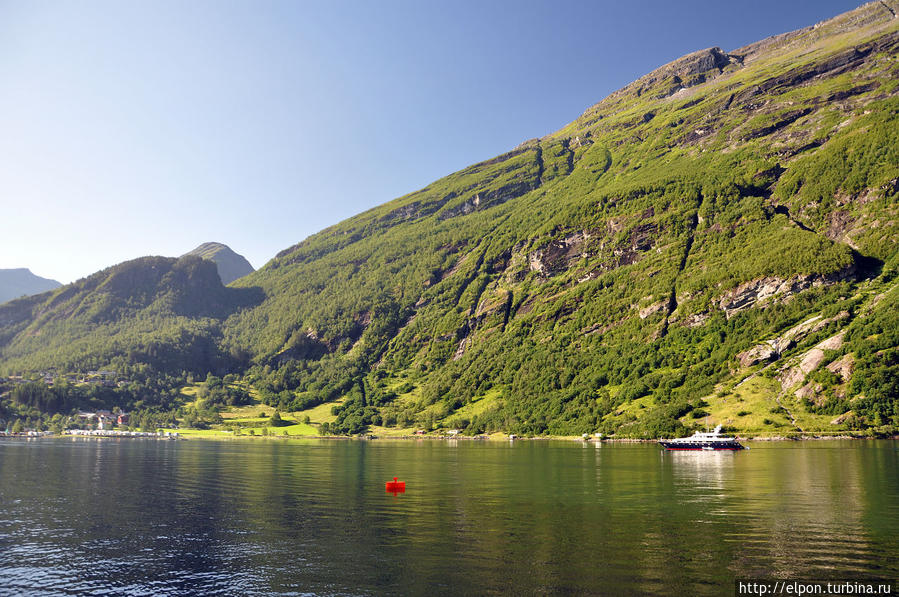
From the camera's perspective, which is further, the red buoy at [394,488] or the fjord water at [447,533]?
the red buoy at [394,488]

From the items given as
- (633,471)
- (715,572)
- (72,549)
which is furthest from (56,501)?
(633,471)

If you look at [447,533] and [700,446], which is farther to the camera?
[700,446]

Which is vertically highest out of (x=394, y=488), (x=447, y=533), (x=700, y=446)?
(x=447, y=533)

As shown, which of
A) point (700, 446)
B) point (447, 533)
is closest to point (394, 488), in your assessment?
point (447, 533)

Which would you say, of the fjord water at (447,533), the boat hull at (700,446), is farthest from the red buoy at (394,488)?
the boat hull at (700,446)

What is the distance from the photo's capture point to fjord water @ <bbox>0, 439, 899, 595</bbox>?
3422 centimetres

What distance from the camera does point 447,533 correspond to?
154ft

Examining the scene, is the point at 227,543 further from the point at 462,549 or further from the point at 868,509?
the point at 868,509

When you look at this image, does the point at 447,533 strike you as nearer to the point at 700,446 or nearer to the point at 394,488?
the point at 394,488

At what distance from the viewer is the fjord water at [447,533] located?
112 feet

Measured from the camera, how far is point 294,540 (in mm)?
45156

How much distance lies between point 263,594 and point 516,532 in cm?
2328

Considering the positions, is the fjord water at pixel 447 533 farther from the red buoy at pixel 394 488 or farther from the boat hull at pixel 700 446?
the boat hull at pixel 700 446

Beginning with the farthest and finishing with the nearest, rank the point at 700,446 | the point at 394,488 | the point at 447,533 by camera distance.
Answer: the point at 700,446 < the point at 394,488 < the point at 447,533
